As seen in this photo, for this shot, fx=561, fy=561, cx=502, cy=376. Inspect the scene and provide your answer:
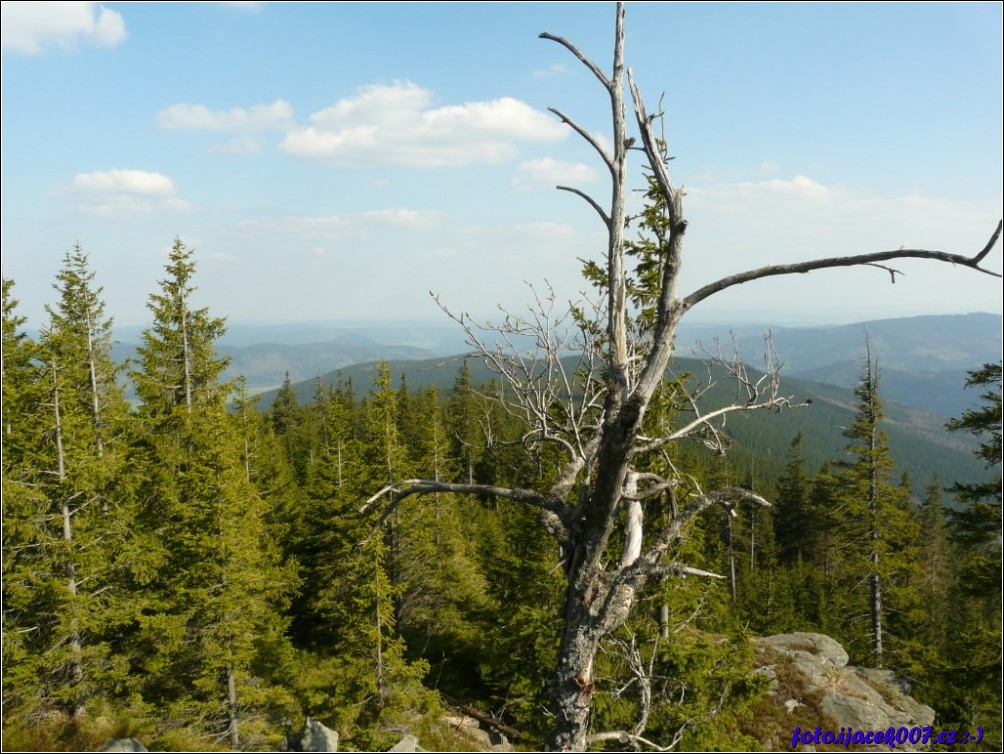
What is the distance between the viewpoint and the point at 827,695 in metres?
17.7

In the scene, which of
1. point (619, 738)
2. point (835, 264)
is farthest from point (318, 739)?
point (835, 264)

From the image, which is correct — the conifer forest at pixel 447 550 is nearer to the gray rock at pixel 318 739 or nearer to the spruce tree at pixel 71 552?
the spruce tree at pixel 71 552

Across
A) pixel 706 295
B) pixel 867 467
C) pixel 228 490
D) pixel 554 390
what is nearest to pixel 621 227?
pixel 706 295

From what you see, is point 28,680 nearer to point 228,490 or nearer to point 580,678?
point 228,490

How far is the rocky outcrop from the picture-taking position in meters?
16.6

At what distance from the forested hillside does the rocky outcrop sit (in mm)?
960

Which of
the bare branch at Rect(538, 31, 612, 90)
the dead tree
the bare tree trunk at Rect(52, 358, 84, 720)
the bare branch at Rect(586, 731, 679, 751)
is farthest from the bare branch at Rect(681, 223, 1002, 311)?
the bare tree trunk at Rect(52, 358, 84, 720)

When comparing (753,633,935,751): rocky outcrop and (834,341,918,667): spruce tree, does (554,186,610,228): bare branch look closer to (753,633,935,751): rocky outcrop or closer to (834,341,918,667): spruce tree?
(753,633,935,751): rocky outcrop

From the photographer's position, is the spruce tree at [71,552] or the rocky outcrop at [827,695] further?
the rocky outcrop at [827,695]

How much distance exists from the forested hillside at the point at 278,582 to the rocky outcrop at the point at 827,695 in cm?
96

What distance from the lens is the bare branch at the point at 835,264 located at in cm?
250

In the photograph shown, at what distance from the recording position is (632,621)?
38.9 feet

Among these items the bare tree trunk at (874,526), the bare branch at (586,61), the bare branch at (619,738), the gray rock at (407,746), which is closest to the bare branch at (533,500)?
the bare branch at (619,738)

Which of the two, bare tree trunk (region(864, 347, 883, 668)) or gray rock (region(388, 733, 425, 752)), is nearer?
gray rock (region(388, 733, 425, 752))
